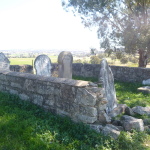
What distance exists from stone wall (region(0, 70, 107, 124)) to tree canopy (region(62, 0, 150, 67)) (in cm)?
932

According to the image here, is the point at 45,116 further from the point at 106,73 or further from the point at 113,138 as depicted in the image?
the point at 106,73

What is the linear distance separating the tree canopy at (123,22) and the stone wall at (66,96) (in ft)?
30.6

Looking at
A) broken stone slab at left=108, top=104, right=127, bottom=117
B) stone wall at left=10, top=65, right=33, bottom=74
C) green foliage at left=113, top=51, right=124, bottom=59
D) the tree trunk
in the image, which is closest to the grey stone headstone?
broken stone slab at left=108, top=104, right=127, bottom=117

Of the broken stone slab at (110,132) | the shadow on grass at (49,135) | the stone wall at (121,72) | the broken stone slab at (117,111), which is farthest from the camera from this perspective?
the stone wall at (121,72)

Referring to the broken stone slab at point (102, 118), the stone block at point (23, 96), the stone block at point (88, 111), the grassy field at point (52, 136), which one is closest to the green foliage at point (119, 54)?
the stone block at point (23, 96)

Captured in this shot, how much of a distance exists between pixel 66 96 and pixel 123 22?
1159 centimetres

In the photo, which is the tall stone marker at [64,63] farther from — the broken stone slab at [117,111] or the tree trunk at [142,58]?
the tree trunk at [142,58]

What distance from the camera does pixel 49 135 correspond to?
134 inches

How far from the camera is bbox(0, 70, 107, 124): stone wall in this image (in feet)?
12.6

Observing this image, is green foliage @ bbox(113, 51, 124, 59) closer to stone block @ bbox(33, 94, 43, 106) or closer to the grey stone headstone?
the grey stone headstone

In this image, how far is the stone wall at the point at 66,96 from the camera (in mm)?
3830

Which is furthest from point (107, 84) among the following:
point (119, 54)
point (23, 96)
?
point (119, 54)

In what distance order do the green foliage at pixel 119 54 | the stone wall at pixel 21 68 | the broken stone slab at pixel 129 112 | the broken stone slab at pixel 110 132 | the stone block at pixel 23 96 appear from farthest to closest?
the green foliage at pixel 119 54 < the stone wall at pixel 21 68 < the stone block at pixel 23 96 < the broken stone slab at pixel 129 112 < the broken stone slab at pixel 110 132

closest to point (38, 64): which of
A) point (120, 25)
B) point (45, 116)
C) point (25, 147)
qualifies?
point (45, 116)
